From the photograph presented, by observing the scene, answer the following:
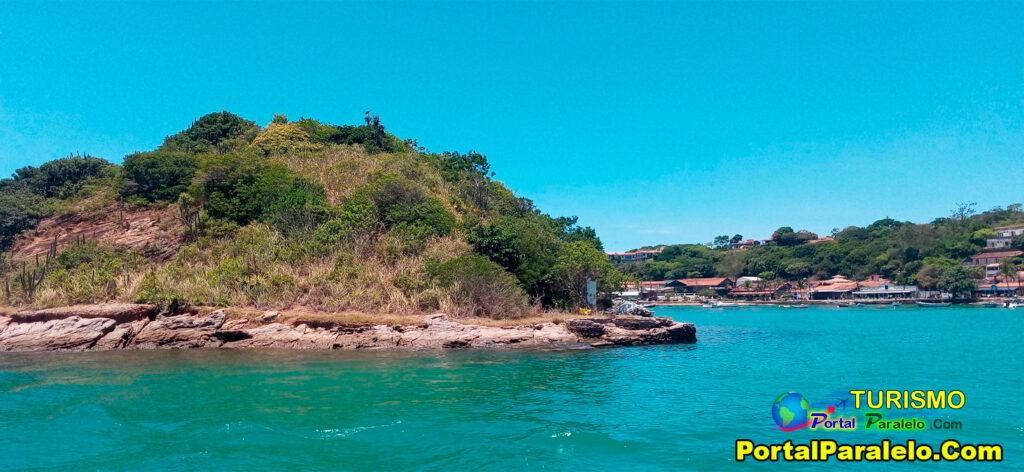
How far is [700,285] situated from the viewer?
12138 centimetres

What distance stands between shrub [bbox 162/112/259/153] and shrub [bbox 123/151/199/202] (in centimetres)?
717

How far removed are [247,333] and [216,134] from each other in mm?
31344

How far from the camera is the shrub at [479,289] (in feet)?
85.9

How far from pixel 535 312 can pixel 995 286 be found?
3567 inches

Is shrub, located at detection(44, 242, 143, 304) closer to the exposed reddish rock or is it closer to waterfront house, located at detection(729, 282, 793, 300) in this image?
the exposed reddish rock

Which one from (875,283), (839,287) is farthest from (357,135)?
(875,283)

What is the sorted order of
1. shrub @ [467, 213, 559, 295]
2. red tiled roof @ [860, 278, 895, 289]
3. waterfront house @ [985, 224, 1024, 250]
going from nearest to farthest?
shrub @ [467, 213, 559, 295]
red tiled roof @ [860, 278, 895, 289]
waterfront house @ [985, 224, 1024, 250]

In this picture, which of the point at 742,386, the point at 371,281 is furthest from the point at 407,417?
the point at 371,281

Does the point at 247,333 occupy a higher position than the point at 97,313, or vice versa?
the point at 97,313

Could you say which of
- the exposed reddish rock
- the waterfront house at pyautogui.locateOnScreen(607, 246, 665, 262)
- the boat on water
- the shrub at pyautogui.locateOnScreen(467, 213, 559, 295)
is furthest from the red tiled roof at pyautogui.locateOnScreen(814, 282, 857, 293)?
the exposed reddish rock

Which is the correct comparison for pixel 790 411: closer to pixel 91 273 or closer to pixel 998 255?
pixel 91 273

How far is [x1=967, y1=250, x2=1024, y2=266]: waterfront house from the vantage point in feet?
313

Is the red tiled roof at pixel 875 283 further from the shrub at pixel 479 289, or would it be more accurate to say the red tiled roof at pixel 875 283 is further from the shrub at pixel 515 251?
the shrub at pixel 479 289

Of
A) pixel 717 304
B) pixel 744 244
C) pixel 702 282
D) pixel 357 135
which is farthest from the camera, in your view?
pixel 744 244
